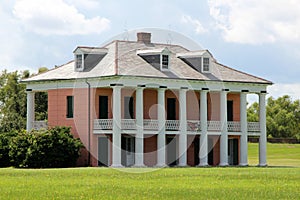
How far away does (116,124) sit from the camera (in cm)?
5778

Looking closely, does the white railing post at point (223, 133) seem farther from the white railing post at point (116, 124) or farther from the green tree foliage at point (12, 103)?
the green tree foliage at point (12, 103)

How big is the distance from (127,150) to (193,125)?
5190 mm

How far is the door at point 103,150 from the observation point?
5931 cm

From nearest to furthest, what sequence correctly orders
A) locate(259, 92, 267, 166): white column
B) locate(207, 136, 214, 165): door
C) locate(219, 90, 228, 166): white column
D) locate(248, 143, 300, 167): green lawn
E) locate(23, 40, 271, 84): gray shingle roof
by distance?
1. locate(23, 40, 271, 84): gray shingle roof
2. locate(219, 90, 228, 166): white column
3. locate(207, 136, 214, 165): door
4. locate(259, 92, 267, 166): white column
5. locate(248, 143, 300, 167): green lawn

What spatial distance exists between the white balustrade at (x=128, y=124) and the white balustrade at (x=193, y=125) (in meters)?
4.82

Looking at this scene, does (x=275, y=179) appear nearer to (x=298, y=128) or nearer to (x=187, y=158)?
(x=187, y=158)

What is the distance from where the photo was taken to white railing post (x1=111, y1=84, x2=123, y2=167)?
189 ft

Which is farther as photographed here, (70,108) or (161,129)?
(70,108)

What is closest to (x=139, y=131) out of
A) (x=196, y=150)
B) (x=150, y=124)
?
(x=150, y=124)

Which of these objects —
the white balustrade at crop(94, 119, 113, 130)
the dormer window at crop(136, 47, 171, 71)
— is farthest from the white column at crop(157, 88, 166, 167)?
the white balustrade at crop(94, 119, 113, 130)

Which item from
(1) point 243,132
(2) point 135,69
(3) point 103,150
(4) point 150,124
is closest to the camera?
(2) point 135,69

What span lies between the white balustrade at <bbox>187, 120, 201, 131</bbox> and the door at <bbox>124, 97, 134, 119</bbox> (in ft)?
13.9

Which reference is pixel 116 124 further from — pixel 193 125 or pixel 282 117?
pixel 282 117

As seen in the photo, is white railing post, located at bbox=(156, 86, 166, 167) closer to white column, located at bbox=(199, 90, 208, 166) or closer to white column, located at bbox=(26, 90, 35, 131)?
white column, located at bbox=(199, 90, 208, 166)
